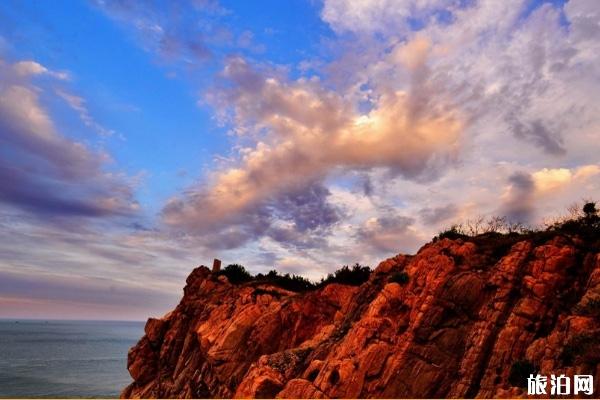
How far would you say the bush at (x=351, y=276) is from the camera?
40.5 meters

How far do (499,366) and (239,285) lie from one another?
2811cm

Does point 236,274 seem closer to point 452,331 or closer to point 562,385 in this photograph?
point 452,331

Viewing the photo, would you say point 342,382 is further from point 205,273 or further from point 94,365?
point 94,365

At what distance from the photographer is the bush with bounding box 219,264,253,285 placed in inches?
1911

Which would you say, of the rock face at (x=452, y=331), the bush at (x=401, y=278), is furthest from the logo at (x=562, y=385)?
the bush at (x=401, y=278)

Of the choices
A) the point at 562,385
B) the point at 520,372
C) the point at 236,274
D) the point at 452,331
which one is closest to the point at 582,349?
the point at 562,385

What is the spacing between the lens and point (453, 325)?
25.0m

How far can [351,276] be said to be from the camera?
40.8 metres

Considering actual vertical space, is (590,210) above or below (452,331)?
above

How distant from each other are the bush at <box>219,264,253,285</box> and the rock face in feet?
Result: 44.0

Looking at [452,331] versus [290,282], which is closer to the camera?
[452,331]

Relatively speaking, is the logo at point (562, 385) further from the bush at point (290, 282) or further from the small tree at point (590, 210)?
the bush at point (290, 282)

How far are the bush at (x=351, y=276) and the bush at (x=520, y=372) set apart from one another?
20.3 m

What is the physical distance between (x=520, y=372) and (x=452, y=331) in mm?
4985
